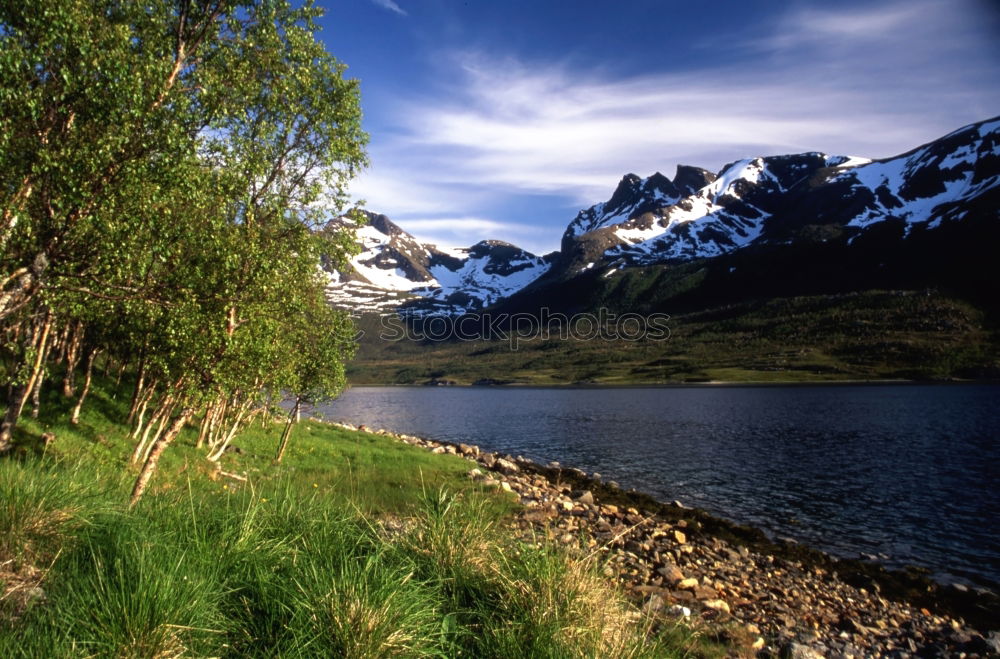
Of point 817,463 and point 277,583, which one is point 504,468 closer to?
point 817,463

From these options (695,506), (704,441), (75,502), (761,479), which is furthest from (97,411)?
(704,441)

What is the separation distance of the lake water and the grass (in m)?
24.1

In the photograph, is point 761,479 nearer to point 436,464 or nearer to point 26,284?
point 436,464

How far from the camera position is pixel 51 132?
10430mm

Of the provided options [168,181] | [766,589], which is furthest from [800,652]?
[168,181]

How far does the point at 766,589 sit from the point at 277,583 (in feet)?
56.0

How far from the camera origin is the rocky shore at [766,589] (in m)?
14.0

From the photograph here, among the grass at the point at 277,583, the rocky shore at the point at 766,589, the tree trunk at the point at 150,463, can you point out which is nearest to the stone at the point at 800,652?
the rocky shore at the point at 766,589

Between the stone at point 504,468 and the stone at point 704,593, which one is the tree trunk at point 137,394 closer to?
the stone at point 504,468

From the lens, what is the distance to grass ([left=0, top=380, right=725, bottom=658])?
550 centimetres

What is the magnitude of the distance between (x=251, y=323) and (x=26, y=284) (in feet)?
19.3

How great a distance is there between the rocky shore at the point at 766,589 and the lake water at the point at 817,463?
3.03 m

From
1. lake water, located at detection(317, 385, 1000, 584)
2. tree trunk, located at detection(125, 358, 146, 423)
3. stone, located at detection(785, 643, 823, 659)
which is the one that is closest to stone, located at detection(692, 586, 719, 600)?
stone, located at detection(785, 643, 823, 659)

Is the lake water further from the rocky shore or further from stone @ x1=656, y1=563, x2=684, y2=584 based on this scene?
stone @ x1=656, y1=563, x2=684, y2=584
